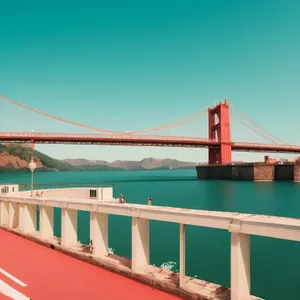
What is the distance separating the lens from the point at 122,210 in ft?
41.0

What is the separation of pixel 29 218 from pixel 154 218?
10350mm

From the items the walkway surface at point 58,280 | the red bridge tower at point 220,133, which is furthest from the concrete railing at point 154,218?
the red bridge tower at point 220,133

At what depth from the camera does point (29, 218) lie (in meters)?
18.6

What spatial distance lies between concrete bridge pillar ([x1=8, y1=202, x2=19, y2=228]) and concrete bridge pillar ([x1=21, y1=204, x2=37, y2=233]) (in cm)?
226

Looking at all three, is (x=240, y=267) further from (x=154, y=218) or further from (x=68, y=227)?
(x=68, y=227)

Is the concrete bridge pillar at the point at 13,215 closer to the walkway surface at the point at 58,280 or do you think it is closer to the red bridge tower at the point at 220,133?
the walkway surface at the point at 58,280

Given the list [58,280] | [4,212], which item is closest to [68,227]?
[58,280]

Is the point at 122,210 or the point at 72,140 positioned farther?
the point at 72,140

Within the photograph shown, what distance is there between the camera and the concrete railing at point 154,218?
353 inches

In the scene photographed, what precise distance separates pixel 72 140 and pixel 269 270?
228 feet

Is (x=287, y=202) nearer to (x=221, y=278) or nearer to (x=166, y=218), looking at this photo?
(x=221, y=278)

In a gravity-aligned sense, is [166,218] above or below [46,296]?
above

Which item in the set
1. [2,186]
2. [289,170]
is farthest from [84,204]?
[289,170]

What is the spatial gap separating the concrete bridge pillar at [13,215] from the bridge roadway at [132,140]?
58.4 m
